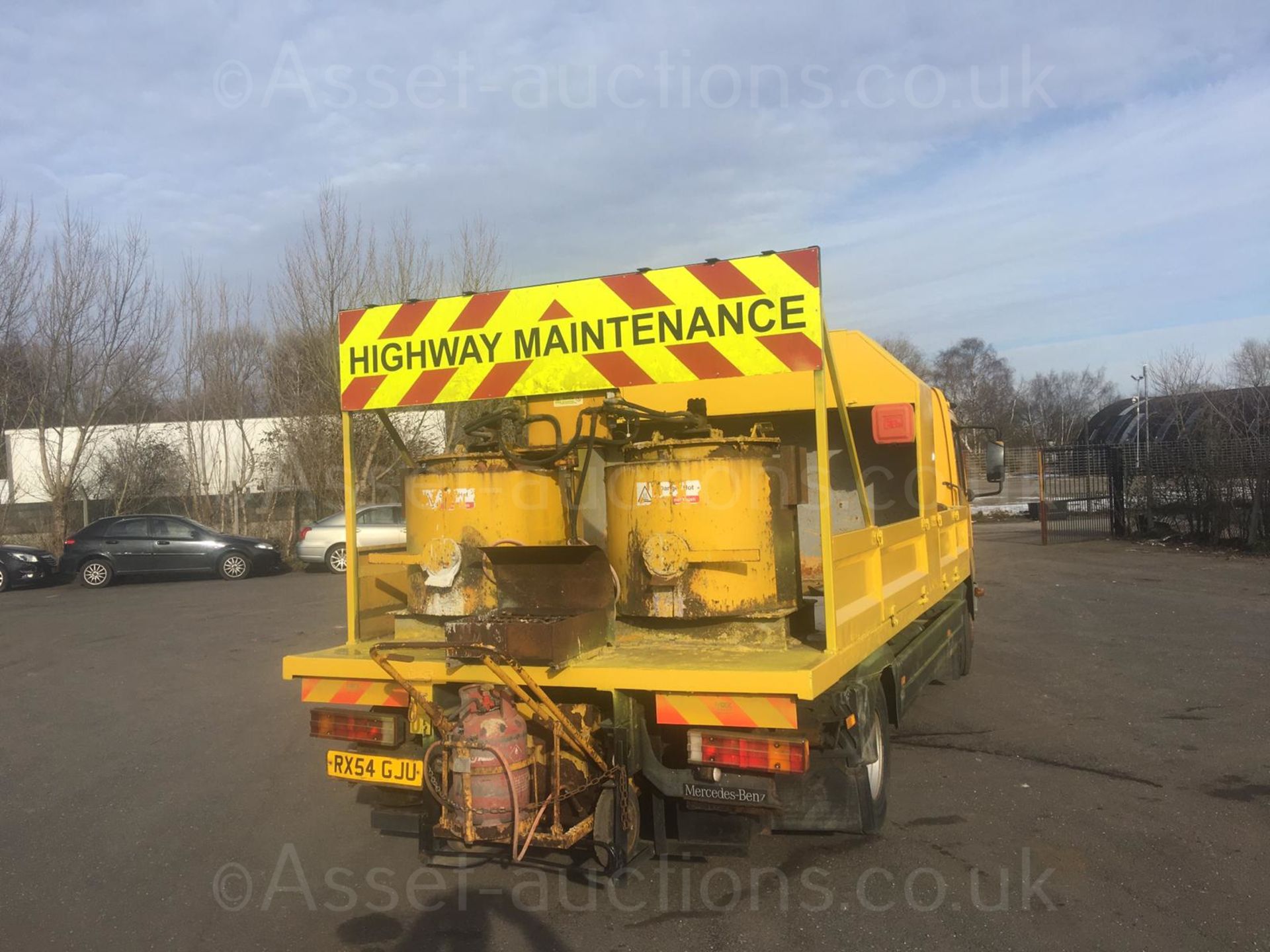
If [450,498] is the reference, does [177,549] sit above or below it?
below

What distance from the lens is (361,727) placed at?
4184 mm

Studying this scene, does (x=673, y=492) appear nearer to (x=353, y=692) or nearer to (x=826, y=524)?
(x=826, y=524)

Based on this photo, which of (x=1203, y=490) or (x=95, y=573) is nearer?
(x=95, y=573)

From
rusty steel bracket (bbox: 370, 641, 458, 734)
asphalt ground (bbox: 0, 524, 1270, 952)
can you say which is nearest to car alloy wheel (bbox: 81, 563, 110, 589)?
asphalt ground (bbox: 0, 524, 1270, 952)

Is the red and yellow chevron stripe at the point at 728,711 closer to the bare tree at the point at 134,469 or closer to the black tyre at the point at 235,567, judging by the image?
the black tyre at the point at 235,567

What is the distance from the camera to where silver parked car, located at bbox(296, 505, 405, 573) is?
1842 centimetres

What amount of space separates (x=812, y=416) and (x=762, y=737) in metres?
3.01

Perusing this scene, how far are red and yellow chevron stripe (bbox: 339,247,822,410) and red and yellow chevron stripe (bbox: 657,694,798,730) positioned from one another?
124 centimetres

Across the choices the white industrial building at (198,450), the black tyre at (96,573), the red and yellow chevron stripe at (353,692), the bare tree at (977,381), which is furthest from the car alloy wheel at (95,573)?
the bare tree at (977,381)

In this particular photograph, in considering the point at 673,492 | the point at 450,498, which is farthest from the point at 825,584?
the point at 450,498

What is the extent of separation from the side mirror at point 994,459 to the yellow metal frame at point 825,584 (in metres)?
1.21

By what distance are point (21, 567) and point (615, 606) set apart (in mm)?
18098

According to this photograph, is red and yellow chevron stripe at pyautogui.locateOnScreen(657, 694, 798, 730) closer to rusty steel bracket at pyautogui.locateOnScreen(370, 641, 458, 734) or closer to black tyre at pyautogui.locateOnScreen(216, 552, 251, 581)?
rusty steel bracket at pyautogui.locateOnScreen(370, 641, 458, 734)

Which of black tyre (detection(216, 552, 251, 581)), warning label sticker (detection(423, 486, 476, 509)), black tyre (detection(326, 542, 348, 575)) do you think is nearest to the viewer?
warning label sticker (detection(423, 486, 476, 509))
